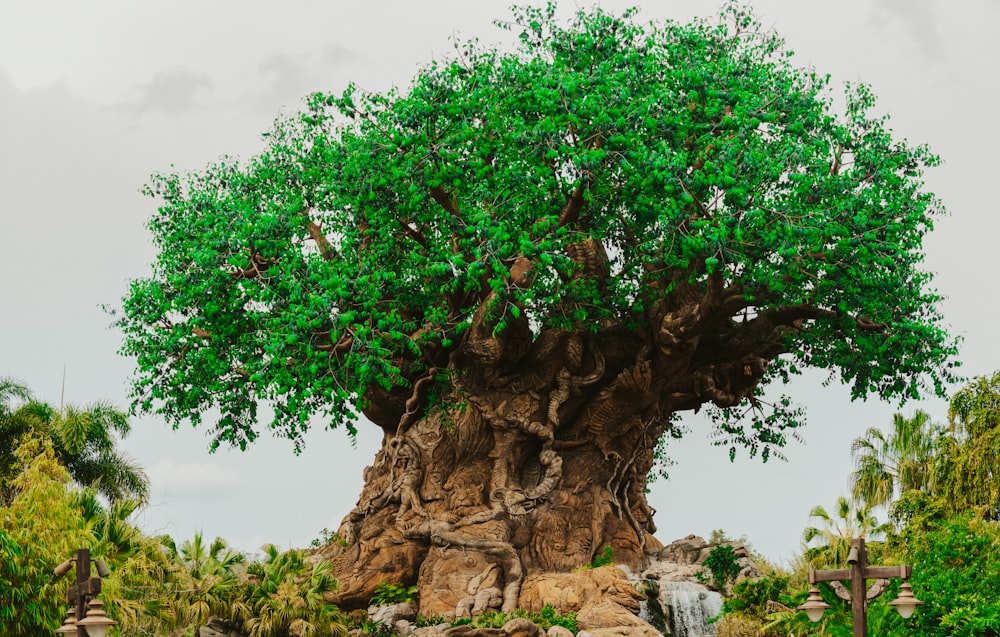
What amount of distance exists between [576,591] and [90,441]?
1620 centimetres

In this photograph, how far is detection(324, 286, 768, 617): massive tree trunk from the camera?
22.0 m

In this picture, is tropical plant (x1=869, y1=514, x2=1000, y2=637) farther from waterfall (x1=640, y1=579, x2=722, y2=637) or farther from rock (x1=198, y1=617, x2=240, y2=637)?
rock (x1=198, y1=617, x2=240, y2=637)

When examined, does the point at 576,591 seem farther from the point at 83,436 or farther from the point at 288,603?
the point at 83,436

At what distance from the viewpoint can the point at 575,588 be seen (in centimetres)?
2144

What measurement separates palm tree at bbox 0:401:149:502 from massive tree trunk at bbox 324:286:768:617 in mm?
10537

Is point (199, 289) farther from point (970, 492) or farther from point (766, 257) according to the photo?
point (970, 492)

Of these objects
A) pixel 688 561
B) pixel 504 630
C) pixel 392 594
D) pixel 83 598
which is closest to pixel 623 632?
pixel 504 630

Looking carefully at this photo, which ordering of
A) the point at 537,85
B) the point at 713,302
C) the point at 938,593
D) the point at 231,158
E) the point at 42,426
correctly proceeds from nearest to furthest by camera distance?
the point at 938,593
the point at 537,85
the point at 713,302
the point at 231,158
the point at 42,426

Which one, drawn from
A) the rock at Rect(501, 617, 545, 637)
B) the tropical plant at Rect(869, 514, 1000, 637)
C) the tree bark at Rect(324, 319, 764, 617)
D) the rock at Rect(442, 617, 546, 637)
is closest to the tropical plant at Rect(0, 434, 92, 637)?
the rock at Rect(442, 617, 546, 637)

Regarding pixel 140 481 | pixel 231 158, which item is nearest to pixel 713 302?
pixel 231 158

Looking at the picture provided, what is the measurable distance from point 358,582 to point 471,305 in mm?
5497

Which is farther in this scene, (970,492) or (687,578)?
(970,492)

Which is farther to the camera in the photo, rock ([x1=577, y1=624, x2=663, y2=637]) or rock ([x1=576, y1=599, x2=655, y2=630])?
rock ([x1=576, y1=599, x2=655, y2=630])

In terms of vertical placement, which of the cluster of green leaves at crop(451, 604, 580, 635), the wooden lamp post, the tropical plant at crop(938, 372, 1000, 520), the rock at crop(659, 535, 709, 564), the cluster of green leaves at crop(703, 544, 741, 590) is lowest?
the wooden lamp post
